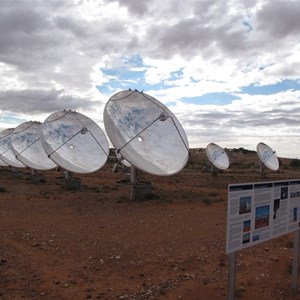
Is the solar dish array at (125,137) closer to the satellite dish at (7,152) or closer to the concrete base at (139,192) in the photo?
the concrete base at (139,192)

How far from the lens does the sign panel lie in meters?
6.93

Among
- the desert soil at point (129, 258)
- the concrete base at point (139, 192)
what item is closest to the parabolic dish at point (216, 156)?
the concrete base at point (139, 192)

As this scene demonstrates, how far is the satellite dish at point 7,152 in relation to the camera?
144ft

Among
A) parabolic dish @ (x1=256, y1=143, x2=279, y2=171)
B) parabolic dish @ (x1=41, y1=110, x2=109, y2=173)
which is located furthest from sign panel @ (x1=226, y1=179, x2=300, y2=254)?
parabolic dish @ (x1=256, y1=143, x2=279, y2=171)

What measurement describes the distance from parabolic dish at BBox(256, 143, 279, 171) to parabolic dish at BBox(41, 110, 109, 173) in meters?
27.6

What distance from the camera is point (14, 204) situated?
22.5 m

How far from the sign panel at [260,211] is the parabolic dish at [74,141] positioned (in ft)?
60.9

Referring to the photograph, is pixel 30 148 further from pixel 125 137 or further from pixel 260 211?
pixel 260 211

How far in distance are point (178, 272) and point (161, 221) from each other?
7082 millimetres

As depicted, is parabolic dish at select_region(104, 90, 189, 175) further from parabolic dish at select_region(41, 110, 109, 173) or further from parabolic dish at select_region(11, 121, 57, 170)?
parabolic dish at select_region(11, 121, 57, 170)

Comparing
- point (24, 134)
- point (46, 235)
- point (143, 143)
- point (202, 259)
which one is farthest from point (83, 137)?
point (202, 259)

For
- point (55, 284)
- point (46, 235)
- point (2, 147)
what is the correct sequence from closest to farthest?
point (55, 284), point (46, 235), point (2, 147)

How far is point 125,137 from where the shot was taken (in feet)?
73.8

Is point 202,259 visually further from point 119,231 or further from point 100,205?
point 100,205
